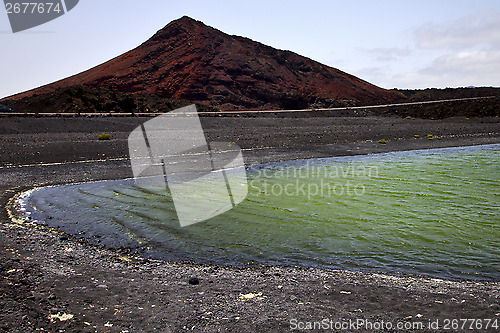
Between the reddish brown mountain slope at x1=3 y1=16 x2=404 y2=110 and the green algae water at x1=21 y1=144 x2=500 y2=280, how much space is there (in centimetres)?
4375

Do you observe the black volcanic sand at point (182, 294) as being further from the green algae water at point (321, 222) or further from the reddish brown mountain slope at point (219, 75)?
the reddish brown mountain slope at point (219, 75)

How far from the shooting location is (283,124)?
29.9 meters

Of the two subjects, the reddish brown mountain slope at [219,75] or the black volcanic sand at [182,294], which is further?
the reddish brown mountain slope at [219,75]

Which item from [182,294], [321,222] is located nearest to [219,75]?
[321,222]

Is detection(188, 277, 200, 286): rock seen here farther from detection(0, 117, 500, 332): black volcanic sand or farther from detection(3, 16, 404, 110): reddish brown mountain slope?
detection(3, 16, 404, 110): reddish brown mountain slope

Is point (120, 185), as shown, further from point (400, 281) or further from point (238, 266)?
point (400, 281)

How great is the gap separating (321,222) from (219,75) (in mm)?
55857

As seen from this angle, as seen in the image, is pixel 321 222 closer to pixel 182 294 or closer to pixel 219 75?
pixel 182 294

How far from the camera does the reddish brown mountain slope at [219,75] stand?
56.7 meters

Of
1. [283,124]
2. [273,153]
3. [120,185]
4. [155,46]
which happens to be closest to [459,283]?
[120,185]

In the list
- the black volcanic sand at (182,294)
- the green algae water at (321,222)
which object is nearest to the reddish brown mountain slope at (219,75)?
the green algae water at (321,222)

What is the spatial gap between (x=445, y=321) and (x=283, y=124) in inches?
1055

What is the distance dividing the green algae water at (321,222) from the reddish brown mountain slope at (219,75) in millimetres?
43753

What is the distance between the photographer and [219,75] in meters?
60.5
